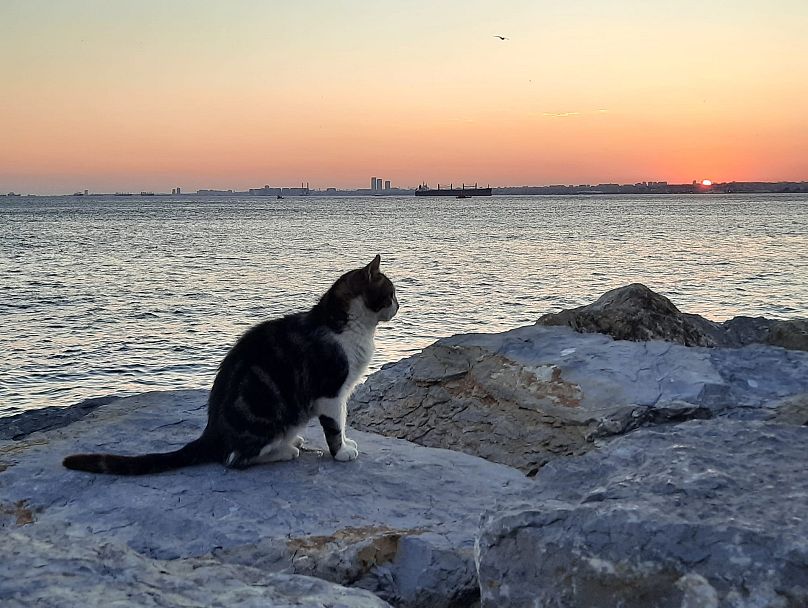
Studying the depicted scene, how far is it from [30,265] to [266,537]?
111ft

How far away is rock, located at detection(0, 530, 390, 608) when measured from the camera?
2.48 metres

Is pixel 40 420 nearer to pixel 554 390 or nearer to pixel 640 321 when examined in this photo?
pixel 554 390

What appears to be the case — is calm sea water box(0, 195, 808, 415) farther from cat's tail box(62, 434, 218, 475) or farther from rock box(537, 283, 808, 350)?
cat's tail box(62, 434, 218, 475)

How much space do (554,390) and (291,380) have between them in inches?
81.1

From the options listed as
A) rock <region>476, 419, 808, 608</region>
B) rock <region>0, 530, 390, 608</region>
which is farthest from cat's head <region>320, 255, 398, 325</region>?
rock <region>0, 530, 390, 608</region>

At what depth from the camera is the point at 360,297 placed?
17.5 ft

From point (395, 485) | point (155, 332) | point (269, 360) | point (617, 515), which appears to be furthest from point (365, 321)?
point (155, 332)

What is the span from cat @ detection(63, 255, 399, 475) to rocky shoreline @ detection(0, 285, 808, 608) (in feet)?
0.55

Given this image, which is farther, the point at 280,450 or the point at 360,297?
the point at 360,297

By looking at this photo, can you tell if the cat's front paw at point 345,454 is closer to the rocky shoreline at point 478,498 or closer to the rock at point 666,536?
the rocky shoreline at point 478,498

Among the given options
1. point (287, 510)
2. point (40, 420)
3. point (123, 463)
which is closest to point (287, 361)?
point (123, 463)

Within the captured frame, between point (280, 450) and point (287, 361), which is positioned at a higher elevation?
point (287, 361)

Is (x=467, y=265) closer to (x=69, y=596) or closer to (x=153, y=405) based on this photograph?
(x=153, y=405)

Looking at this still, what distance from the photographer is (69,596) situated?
2475 mm
